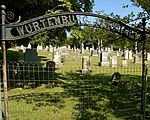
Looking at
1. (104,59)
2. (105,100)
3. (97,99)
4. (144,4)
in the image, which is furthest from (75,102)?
(104,59)

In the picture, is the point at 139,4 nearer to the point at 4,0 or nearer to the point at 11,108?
the point at 4,0

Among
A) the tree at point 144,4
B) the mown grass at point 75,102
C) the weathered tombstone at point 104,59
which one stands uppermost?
the tree at point 144,4

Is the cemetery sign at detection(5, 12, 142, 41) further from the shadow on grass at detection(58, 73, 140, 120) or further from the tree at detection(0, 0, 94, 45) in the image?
the tree at detection(0, 0, 94, 45)

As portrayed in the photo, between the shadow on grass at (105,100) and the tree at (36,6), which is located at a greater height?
the tree at (36,6)

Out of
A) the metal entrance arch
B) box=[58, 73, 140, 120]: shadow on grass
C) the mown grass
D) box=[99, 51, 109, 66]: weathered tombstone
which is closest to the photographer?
the metal entrance arch

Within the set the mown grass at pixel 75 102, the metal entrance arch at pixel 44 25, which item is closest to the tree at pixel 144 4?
the mown grass at pixel 75 102

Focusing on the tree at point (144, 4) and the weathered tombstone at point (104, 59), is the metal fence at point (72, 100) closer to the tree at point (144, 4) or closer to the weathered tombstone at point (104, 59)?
the tree at point (144, 4)

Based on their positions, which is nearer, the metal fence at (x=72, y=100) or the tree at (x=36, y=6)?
the metal fence at (x=72, y=100)

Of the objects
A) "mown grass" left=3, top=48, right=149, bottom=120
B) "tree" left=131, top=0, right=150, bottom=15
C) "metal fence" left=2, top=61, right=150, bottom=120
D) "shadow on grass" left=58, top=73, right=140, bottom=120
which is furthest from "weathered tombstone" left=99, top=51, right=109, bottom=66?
"tree" left=131, top=0, right=150, bottom=15

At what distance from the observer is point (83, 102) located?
11906 mm

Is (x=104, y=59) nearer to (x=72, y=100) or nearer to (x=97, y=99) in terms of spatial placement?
(x=97, y=99)

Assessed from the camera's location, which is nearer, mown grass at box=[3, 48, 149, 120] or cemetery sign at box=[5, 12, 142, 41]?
cemetery sign at box=[5, 12, 142, 41]

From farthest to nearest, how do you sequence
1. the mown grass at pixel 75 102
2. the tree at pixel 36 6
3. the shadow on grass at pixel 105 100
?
the tree at pixel 36 6 < the shadow on grass at pixel 105 100 < the mown grass at pixel 75 102

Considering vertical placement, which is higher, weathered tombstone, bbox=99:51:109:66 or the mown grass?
weathered tombstone, bbox=99:51:109:66
